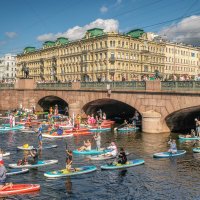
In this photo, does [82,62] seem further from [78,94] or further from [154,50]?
[78,94]

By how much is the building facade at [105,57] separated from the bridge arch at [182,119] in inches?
1879

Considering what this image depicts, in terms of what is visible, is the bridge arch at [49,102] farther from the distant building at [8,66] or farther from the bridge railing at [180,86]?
the distant building at [8,66]

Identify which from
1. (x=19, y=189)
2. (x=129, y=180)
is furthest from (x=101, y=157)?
(x=19, y=189)

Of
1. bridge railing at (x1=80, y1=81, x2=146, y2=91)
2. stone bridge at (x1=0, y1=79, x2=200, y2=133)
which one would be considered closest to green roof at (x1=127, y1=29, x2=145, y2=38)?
stone bridge at (x1=0, y1=79, x2=200, y2=133)

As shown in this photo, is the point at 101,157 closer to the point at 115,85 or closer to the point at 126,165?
the point at 126,165

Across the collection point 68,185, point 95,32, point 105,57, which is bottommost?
point 68,185

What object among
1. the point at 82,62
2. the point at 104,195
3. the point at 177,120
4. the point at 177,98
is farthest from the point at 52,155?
the point at 82,62

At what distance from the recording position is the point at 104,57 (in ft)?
337

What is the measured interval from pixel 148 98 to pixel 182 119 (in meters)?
5.68

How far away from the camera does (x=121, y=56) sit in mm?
102500

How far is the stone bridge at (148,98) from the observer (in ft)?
114

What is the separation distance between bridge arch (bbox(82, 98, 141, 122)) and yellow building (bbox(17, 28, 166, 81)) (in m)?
31.6

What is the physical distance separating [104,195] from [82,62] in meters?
95.7

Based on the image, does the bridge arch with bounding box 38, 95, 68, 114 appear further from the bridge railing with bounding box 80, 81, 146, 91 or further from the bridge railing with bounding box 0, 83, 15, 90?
the bridge railing with bounding box 80, 81, 146, 91
